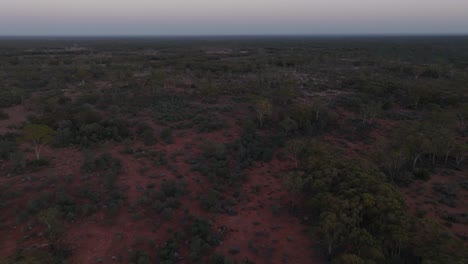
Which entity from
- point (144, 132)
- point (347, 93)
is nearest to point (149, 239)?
point (144, 132)

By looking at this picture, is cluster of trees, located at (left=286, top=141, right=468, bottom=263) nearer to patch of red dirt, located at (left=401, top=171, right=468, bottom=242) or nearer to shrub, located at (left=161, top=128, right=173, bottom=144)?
patch of red dirt, located at (left=401, top=171, right=468, bottom=242)

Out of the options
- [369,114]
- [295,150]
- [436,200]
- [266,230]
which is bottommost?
[266,230]

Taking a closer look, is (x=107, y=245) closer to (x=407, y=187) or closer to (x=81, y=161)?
(x=81, y=161)

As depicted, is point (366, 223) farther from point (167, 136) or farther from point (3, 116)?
point (3, 116)

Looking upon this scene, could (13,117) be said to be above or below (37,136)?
below

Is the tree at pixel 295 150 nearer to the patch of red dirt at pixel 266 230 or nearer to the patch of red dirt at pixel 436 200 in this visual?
the patch of red dirt at pixel 266 230

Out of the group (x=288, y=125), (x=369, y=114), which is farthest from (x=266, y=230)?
(x=369, y=114)

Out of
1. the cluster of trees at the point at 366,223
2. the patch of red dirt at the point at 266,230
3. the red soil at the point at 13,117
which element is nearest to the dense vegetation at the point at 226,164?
the cluster of trees at the point at 366,223
